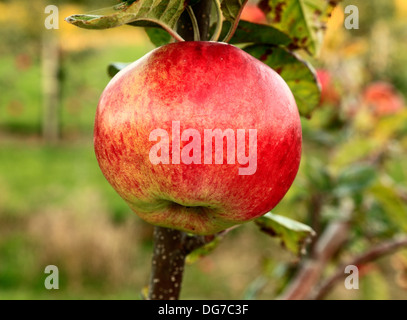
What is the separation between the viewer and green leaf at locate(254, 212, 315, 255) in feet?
1.78

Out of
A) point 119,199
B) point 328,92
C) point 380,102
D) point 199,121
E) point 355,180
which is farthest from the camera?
point 119,199

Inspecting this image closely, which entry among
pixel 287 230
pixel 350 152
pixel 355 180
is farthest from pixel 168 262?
pixel 350 152

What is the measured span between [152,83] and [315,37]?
0.23 meters

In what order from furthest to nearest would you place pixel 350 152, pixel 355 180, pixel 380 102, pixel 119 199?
pixel 119 199, pixel 380 102, pixel 350 152, pixel 355 180

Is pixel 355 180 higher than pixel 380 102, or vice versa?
pixel 380 102

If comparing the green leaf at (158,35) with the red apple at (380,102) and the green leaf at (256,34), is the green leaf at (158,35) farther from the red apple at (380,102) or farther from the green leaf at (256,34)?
the red apple at (380,102)

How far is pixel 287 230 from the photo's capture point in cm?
56

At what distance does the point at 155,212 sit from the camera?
407 mm

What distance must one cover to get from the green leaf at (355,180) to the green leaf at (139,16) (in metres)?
0.72

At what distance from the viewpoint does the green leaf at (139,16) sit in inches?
12.7

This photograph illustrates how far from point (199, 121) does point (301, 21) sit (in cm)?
23

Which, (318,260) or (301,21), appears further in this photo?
(318,260)

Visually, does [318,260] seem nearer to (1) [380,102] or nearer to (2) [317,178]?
(2) [317,178]
